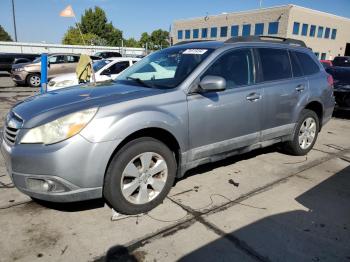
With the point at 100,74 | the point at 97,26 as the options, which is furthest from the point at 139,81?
the point at 97,26

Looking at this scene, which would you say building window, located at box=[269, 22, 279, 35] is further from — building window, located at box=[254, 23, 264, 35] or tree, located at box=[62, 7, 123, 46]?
tree, located at box=[62, 7, 123, 46]

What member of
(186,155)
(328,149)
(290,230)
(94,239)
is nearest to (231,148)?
(186,155)

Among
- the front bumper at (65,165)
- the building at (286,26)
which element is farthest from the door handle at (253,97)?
the building at (286,26)

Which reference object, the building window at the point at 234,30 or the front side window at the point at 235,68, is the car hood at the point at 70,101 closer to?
the front side window at the point at 235,68

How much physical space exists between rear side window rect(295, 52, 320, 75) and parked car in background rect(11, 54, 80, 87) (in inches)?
497

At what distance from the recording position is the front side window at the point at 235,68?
3873 mm

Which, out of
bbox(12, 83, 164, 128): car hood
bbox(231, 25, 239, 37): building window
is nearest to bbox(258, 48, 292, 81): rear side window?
bbox(12, 83, 164, 128): car hood

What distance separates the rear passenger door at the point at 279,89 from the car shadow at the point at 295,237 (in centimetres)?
120

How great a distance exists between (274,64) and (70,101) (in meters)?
2.89

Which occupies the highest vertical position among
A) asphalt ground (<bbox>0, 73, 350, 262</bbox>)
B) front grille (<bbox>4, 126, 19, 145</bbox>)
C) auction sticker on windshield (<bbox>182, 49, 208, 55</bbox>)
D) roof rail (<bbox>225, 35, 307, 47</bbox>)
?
roof rail (<bbox>225, 35, 307, 47</bbox>)

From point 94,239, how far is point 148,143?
1013 millimetres

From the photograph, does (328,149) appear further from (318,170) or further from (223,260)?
(223,260)

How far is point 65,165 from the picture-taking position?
277 cm

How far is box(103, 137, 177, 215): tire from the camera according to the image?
9.98ft
